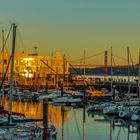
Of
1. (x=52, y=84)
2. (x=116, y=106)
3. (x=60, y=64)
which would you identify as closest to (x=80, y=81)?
(x=52, y=84)

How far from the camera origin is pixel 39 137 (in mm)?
27062

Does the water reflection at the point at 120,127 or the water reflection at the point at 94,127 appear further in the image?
the water reflection at the point at 120,127

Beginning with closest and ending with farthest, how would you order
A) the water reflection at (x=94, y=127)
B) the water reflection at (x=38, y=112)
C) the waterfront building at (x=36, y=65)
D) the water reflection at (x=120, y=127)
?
1. the water reflection at (x=94, y=127)
2. the water reflection at (x=120, y=127)
3. the water reflection at (x=38, y=112)
4. the waterfront building at (x=36, y=65)

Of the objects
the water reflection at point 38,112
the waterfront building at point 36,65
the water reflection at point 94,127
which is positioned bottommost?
the water reflection at point 94,127

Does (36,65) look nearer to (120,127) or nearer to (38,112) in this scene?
(38,112)

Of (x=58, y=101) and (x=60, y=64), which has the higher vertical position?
(x=60, y=64)

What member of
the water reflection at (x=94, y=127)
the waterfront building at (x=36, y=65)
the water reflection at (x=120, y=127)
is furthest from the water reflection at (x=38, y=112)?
the waterfront building at (x=36, y=65)

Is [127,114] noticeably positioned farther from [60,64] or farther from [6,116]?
[60,64]

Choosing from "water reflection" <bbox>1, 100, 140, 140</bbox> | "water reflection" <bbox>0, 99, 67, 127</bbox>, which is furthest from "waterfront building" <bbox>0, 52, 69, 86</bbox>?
"water reflection" <bbox>1, 100, 140, 140</bbox>

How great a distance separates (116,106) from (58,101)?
19.8 meters

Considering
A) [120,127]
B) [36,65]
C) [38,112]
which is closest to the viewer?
[120,127]

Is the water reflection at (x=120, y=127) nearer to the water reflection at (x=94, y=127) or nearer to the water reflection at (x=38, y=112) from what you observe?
the water reflection at (x=94, y=127)

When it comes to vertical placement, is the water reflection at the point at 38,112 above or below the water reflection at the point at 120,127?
above

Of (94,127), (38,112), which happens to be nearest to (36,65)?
(38,112)
